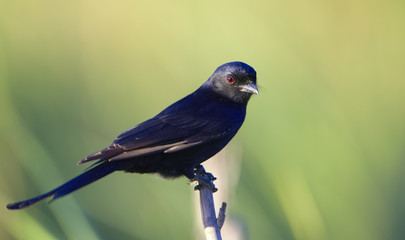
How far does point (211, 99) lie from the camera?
8.54 feet

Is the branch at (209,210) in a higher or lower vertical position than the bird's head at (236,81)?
lower

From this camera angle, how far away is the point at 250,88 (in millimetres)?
2566

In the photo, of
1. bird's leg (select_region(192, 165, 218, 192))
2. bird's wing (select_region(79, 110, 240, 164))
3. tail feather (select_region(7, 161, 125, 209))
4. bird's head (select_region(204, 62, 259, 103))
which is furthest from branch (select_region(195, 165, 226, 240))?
bird's head (select_region(204, 62, 259, 103))

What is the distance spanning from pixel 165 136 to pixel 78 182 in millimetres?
469

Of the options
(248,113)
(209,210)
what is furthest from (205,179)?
(248,113)

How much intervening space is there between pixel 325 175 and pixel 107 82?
1577 mm

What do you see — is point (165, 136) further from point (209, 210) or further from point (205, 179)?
point (209, 210)

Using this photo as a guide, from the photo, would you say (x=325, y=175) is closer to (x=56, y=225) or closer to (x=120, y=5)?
(x=56, y=225)

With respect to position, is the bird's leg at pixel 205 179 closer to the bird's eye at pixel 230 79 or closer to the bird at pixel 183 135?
the bird at pixel 183 135

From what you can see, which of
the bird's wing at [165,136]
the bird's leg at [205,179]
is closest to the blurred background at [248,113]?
the bird's leg at [205,179]

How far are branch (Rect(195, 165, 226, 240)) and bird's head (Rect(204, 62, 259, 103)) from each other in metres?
0.49

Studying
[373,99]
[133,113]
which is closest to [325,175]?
[373,99]

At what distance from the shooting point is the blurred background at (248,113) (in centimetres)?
234

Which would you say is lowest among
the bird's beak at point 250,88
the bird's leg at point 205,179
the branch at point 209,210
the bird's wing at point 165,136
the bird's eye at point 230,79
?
the branch at point 209,210
